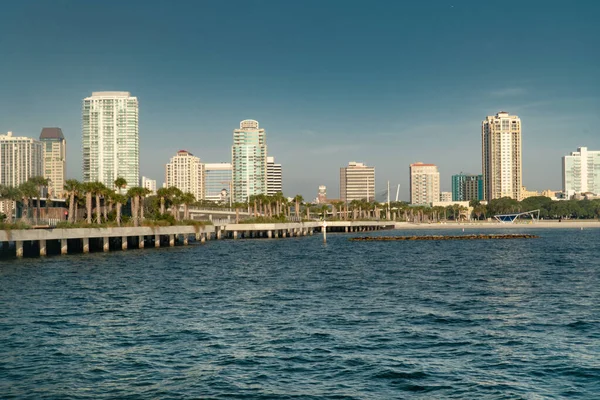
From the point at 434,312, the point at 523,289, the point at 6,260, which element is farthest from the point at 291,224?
the point at 434,312

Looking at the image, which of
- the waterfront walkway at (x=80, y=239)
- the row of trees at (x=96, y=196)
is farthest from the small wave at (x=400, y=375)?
the row of trees at (x=96, y=196)

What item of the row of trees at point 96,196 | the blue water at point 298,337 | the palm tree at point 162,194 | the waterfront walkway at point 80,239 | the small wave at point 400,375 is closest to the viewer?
the blue water at point 298,337

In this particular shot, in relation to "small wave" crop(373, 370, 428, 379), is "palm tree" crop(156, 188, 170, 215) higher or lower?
higher

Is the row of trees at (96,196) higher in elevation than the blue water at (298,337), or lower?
higher

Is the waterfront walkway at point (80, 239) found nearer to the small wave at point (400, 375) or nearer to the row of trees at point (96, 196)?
the row of trees at point (96, 196)

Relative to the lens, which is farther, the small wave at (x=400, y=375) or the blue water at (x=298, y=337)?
the small wave at (x=400, y=375)

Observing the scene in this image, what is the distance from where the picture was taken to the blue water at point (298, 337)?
21406 mm

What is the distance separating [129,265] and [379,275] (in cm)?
2737

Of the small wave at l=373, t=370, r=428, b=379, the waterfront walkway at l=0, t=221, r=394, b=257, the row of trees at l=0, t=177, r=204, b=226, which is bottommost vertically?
the small wave at l=373, t=370, r=428, b=379

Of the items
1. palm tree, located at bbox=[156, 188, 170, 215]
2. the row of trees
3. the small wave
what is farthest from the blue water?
palm tree, located at bbox=[156, 188, 170, 215]

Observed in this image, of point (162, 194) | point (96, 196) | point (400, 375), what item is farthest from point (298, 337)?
point (162, 194)

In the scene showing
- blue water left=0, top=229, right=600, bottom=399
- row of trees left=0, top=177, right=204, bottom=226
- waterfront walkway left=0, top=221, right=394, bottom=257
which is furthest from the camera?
row of trees left=0, top=177, right=204, bottom=226

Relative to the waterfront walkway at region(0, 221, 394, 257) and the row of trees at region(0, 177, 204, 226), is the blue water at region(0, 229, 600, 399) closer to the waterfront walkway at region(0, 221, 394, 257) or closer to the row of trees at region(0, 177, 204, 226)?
the waterfront walkway at region(0, 221, 394, 257)

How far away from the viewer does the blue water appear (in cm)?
2141
